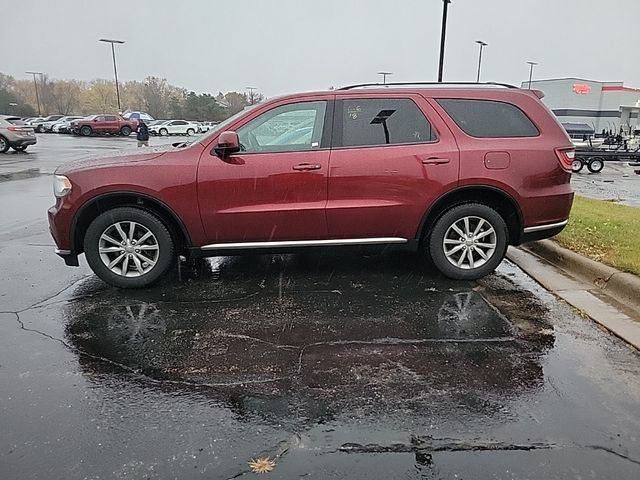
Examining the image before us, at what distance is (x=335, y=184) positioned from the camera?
16.6 feet

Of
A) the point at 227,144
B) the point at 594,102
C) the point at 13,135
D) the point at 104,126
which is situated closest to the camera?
the point at 227,144

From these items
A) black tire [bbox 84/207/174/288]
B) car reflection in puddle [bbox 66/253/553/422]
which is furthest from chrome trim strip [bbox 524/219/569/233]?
black tire [bbox 84/207/174/288]

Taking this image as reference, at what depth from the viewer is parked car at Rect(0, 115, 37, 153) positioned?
71.3 ft

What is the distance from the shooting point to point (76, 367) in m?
3.56

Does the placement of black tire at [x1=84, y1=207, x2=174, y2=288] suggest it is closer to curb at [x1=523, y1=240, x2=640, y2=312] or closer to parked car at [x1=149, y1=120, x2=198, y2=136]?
curb at [x1=523, y1=240, x2=640, y2=312]

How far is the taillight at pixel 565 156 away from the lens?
527 centimetres

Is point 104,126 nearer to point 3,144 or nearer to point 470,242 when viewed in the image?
point 3,144

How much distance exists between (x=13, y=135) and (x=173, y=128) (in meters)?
28.0

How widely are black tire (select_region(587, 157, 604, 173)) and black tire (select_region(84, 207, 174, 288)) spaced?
2064 centimetres

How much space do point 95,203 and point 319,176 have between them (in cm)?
217

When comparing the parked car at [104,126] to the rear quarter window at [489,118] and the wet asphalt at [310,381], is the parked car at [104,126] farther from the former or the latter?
the rear quarter window at [489,118]

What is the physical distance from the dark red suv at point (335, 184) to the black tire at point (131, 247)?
1 centimetres

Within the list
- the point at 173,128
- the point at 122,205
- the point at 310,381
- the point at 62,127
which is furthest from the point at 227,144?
the point at 62,127

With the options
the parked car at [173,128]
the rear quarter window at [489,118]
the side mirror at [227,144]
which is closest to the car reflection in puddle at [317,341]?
the side mirror at [227,144]
